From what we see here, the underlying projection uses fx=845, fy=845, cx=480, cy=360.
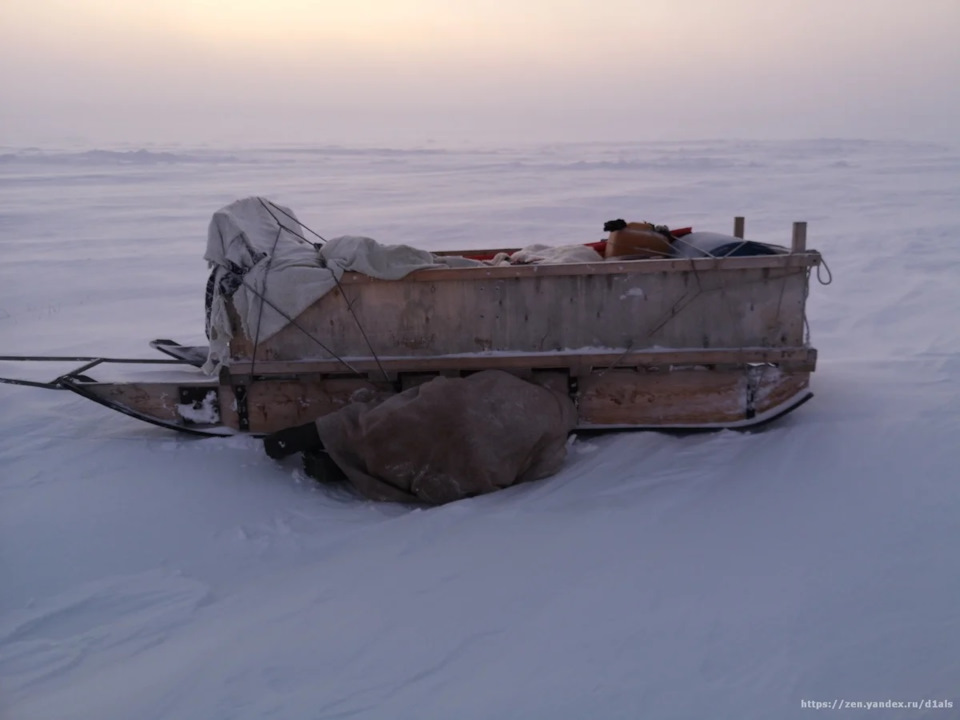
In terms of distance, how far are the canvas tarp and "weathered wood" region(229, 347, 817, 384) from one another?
0.83ft

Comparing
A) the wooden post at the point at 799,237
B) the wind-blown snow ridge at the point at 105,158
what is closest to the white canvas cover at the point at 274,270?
the wooden post at the point at 799,237

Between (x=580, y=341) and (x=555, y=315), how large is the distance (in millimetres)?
230

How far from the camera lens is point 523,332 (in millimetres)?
5289

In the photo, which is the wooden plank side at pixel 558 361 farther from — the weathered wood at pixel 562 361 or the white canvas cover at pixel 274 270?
the white canvas cover at pixel 274 270

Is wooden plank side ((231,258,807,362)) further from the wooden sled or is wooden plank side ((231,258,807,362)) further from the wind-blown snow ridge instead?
the wind-blown snow ridge

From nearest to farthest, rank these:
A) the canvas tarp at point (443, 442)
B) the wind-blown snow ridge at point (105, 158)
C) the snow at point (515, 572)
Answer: the snow at point (515, 572) → the canvas tarp at point (443, 442) → the wind-blown snow ridge at point (105, 158)

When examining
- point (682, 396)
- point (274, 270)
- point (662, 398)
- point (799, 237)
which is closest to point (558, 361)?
point (662, 398)

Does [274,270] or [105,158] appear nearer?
[274,270]

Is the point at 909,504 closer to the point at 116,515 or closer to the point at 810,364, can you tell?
the point at 810,364

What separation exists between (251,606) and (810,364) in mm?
3604

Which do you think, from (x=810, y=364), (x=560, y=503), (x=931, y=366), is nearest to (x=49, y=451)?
(x=560, y=503)

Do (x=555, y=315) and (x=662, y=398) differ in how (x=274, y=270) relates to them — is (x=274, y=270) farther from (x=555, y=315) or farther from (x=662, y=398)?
(x=662, y=398)

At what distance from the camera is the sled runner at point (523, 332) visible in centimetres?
520

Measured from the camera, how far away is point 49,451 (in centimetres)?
548
